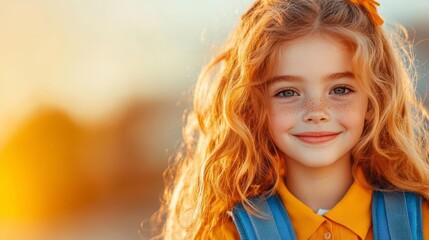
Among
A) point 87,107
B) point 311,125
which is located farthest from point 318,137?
point 87,107

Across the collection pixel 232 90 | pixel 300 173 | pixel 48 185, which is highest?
pixel 232 90

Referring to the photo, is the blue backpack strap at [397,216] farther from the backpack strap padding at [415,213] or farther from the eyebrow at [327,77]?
the eyebrow at [327,77]

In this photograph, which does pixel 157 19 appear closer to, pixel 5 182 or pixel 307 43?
pixel 5 182

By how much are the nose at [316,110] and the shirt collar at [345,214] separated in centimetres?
25

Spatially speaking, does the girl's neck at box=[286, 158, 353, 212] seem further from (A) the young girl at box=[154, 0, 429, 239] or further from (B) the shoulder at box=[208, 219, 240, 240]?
(B) the shoulder at box=[208, 219, 240, 240]

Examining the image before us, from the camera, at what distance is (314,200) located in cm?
313

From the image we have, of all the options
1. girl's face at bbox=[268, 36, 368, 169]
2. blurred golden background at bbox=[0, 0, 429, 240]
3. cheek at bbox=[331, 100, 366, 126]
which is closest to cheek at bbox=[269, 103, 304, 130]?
girl's face at bbox=[268, 36, 368, 169]

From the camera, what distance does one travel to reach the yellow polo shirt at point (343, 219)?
3.05 meters

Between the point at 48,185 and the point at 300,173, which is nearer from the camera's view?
the point at 300,173

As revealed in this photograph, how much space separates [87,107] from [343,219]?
3.85m

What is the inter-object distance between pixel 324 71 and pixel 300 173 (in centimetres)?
33

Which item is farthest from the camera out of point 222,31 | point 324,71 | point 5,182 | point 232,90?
point 5,182

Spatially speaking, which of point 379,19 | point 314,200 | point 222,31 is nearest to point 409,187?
point 314,200

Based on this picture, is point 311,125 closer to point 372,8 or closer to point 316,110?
point 316,110
